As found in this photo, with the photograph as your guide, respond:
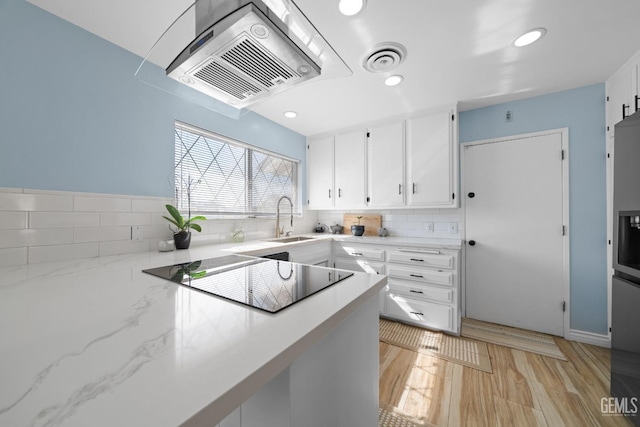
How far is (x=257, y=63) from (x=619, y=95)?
280 centimetres

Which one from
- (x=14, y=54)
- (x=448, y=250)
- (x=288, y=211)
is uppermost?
(x=14, y=54)

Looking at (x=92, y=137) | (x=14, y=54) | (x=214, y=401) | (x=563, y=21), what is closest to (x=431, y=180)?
(x=563, y=21)

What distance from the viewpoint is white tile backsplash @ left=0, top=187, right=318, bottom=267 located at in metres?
1.22

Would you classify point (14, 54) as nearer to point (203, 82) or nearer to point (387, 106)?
point (203, 82)

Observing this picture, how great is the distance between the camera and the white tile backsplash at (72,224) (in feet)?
4.01

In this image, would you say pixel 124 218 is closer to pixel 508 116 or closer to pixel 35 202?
pixel 35 202

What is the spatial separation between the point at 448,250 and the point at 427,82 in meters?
1.52

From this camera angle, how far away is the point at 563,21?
1.42 meters

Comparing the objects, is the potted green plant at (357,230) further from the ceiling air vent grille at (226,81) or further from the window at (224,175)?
the ceiling air vent grille at (226,81)

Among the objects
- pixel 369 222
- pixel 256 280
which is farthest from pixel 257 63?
pixel 369 222

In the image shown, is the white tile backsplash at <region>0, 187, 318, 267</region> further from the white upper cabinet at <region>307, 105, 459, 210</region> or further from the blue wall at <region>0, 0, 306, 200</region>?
the white upper cabinet at <region>307, 105, 459, 210</region>

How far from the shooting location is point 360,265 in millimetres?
2631

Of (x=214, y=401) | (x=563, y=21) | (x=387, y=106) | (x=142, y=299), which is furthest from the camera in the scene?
(x=387, y=106)

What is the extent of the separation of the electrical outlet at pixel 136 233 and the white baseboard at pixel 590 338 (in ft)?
12.2
